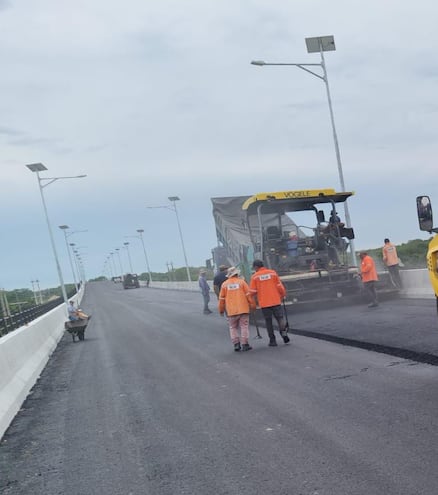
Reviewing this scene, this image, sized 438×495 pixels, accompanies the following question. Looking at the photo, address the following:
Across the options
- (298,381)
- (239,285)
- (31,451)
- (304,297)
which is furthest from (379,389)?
(304,297)

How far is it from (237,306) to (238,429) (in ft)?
18.6

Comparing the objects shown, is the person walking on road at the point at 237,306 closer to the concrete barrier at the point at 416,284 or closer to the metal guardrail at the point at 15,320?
the concrete barrier at the point at 416,284

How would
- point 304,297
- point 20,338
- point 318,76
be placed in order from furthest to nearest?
point 318,76, point 304,297, point 20,338

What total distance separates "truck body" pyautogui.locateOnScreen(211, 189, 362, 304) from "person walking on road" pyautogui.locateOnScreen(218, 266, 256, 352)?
4978 mm

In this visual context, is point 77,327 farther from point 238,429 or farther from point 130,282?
point 130,282

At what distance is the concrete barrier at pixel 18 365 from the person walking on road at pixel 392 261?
905 centimetres

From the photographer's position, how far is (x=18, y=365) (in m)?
10.5

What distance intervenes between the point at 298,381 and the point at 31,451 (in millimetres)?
3284

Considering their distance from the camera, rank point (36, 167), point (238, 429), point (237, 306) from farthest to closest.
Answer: point (36, 167)
point (237, 306)
point (238, 429)

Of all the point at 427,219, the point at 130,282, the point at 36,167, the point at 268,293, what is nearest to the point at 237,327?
the point at 268,293

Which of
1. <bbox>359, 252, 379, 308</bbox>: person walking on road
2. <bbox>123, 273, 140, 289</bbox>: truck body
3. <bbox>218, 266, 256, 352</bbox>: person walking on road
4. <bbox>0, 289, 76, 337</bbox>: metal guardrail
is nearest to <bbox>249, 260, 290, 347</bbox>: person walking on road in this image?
<bbox>218, 266, 256, 352</bbox>: person walking on road

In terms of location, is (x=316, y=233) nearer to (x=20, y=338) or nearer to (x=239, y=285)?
(x=239, y=285)

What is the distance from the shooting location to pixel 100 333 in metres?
20.5

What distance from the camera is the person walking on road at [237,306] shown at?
11641 millimetres
